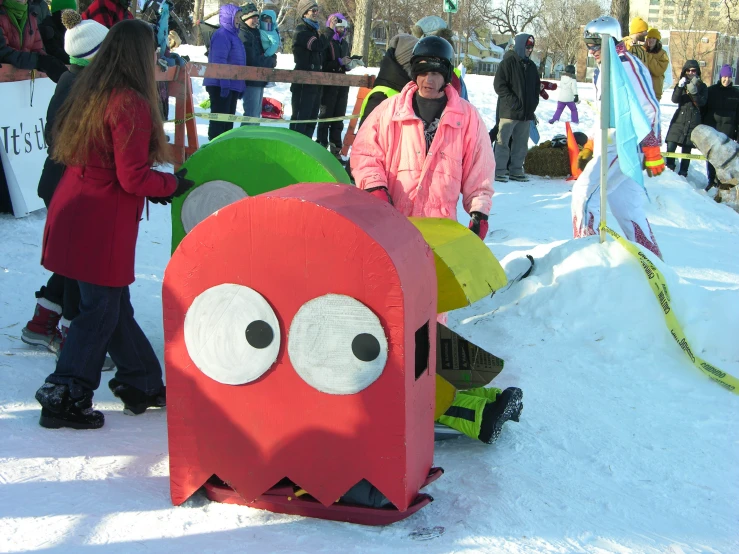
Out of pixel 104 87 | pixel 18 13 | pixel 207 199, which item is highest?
pixel 18 13

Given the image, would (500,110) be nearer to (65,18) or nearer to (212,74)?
(212,74)

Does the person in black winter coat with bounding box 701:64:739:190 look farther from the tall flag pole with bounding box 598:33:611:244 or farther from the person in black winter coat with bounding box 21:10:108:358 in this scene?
the person in black winter coat with bounding box 21:10:108:358

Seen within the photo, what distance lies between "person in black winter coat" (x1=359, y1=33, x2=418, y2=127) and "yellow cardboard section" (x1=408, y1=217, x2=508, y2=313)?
190cm

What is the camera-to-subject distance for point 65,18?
6.02 meters

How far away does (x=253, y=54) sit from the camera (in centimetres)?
1099

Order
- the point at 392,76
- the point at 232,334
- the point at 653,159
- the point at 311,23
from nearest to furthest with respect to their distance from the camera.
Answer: the point at 232,334 → the point at 392,76 → the point at 653,159 → the point at 311,23

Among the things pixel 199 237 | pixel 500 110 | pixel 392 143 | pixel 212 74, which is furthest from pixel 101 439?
pixel 500 110

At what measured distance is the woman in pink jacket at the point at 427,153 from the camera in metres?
4.43

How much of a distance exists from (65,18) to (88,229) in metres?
3.26

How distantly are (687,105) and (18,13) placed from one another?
11408mm

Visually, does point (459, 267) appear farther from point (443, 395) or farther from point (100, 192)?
point (100, 192)

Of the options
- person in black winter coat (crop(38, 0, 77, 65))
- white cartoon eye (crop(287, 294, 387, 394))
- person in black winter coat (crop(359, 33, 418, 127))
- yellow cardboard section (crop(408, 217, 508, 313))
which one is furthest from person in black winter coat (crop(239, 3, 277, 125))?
white cartoon eye (crop(287, 294, 387, 394))

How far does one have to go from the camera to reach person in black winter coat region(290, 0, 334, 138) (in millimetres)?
11039

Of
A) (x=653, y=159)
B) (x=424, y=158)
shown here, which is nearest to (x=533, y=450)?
(x=424, y=158)
